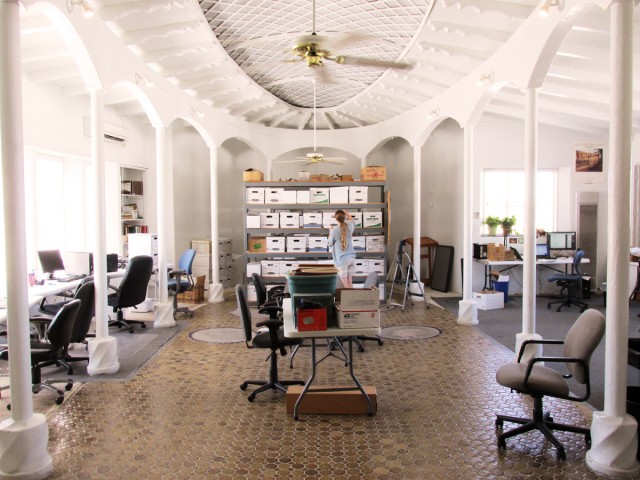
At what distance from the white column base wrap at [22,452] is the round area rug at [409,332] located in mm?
4342

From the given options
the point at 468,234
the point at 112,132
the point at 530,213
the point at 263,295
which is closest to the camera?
the point at 530,213

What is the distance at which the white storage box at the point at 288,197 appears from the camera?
945 centimetres

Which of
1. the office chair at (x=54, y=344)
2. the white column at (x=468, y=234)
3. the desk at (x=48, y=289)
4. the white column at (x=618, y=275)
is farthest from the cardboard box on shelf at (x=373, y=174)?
the white column at (x=618, y=275)

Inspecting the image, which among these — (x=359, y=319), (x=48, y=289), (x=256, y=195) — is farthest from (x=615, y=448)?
(x=256, y=195)

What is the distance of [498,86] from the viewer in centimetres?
639

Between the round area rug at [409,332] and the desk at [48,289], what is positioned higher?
the desk at [48,289]

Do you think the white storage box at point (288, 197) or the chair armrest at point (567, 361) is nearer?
the chair armrest at point (567, 361)

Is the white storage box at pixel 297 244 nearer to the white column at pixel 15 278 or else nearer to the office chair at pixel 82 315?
the office chair at pixel 82 315

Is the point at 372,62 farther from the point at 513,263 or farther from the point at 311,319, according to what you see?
the point at 513,263

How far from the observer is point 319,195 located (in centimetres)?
941

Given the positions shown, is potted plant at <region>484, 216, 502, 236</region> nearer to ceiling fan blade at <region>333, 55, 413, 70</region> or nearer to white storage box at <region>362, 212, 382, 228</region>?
white storage box at <region>362, 212, 382, 228</region>

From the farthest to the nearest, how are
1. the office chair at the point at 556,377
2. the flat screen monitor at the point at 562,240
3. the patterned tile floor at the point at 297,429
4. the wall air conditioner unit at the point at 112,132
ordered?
the flat screen monitor at the point at 562,240 < the wall air conditioner unit at the point at 112,132 < the office chair at the point at 556,377 < the patterned tile floor at the point at 297,429

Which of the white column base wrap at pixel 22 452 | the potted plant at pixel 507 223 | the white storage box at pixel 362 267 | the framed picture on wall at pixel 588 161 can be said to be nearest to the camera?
the white column base wrap at pixel 22 452

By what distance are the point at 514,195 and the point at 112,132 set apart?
822 centimetres
